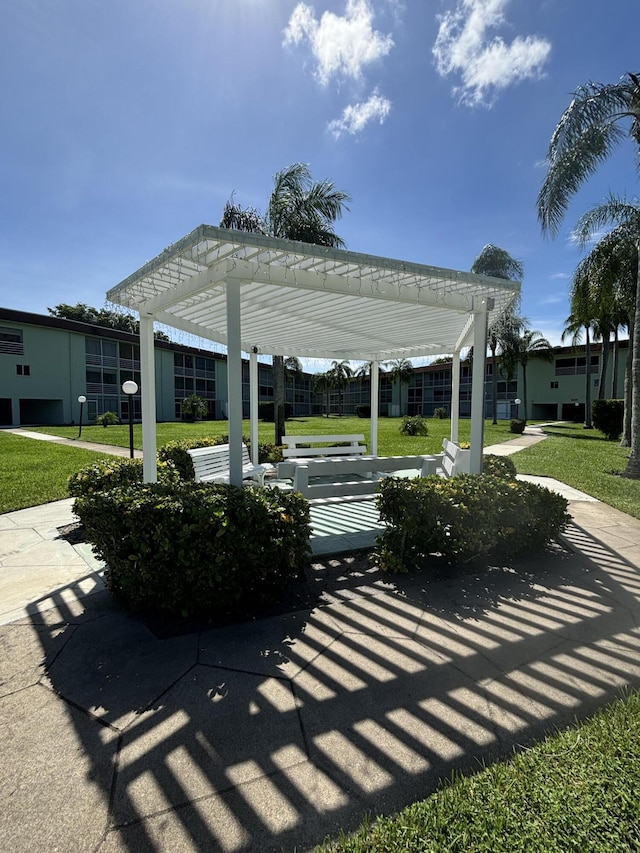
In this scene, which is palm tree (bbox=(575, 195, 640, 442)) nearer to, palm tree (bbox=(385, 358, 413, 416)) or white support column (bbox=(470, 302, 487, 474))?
white support column (bbox=(470, 302, 487, 474))

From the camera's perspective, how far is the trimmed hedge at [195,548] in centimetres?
321

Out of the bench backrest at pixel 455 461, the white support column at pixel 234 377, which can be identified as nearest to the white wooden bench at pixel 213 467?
the white support column at pixel 234 377

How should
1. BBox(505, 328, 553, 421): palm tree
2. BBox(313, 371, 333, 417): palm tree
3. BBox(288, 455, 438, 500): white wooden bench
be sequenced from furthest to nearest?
BBox(313, 371, 333, 417): palm tree
BBox(505, 328, 553, 421): palm tree
BBox(288, 455, 438, 500): white wooden bench

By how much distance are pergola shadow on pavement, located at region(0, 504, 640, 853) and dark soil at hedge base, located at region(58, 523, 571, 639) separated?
60 millimetres

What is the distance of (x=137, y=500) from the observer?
3.45 m

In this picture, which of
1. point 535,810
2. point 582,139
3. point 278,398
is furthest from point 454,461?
point 278,398

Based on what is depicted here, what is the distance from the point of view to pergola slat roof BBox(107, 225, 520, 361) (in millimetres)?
3901

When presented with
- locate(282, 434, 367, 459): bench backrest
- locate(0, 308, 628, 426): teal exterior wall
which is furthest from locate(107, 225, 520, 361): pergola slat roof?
locate(0, 308, 628, 426): teal exterior wall

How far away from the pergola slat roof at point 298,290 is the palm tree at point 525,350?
30.5 meters

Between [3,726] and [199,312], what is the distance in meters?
5.53

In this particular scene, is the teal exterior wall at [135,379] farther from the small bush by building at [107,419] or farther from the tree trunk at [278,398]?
the tree trunk at [278,398]

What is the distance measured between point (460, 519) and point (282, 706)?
2.55m

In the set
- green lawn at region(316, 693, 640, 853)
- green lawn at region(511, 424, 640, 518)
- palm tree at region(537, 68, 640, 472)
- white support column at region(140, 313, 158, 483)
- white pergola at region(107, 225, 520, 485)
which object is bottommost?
green lawn at region(511, 424, 640, 518)

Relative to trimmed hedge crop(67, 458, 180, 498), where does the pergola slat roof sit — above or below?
above
